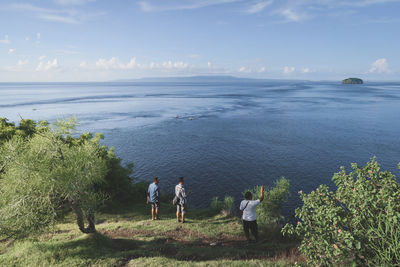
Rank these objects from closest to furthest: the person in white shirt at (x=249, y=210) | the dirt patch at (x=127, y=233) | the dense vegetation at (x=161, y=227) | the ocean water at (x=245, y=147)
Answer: the dense vegetation at (x=161, y=227), the person in white shirt at (x=249, y=210), the dirt patch at (x=127, y=233), the ocean water at (x=245, y=147)

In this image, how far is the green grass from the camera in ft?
31.6

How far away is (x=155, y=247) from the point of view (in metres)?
11.6

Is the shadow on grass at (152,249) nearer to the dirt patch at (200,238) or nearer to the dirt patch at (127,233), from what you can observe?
the dirt patch at (200,238)

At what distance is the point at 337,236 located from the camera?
6035 millimetres

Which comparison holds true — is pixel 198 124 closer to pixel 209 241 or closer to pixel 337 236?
pixel 209 241

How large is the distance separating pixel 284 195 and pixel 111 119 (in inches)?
2745

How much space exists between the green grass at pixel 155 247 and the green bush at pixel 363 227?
3.18 metres

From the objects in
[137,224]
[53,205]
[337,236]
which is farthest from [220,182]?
[337,236]

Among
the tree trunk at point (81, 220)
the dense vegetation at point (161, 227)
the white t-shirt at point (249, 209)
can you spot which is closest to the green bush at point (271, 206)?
the dense vegetation at point (161, 227)

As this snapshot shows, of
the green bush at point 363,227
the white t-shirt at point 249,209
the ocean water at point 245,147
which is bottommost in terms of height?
the ocean water at point 245,147

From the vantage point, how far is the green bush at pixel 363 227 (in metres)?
5.35

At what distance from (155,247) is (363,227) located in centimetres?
963

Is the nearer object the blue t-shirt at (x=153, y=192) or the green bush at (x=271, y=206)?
the blue t-shirt at (x=153, y=192)

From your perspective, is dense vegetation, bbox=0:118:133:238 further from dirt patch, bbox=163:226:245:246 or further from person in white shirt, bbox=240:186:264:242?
person in white shirt, bbox=240:186:264:242
